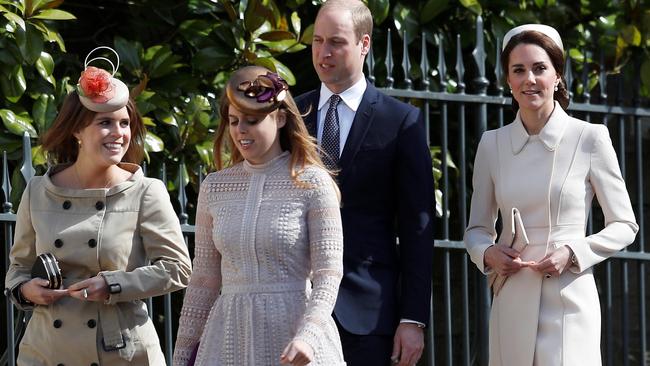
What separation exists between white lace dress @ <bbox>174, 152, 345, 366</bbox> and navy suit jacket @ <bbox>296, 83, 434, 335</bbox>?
416 mm

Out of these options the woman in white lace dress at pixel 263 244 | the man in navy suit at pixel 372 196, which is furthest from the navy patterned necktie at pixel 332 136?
the woman in white lace dress at pixel 263 244

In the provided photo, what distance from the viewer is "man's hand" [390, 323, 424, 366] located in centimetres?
461

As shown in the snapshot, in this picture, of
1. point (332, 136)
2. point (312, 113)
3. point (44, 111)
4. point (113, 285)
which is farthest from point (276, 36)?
point (113, 285)

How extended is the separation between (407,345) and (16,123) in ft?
7.25

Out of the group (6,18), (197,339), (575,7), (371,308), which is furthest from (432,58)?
(197,339)

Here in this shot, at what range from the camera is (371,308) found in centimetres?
466

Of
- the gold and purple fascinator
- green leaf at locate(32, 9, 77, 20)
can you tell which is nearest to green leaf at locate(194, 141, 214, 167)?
green leaf at locate(32, 9, 77, 20)

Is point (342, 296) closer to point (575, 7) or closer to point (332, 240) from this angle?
point (332, 240)

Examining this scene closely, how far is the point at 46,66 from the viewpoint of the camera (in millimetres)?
6199

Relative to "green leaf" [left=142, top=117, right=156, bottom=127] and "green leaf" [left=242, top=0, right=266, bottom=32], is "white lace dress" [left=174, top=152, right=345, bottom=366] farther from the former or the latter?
"green leaf" [left=242, top=0, right=266, bottom=32]

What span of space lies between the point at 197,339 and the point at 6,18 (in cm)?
229

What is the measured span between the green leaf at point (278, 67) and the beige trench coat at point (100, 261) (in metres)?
1.70

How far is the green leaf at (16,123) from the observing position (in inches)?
236

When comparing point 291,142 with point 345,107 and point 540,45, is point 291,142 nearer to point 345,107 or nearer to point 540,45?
point 345,107
